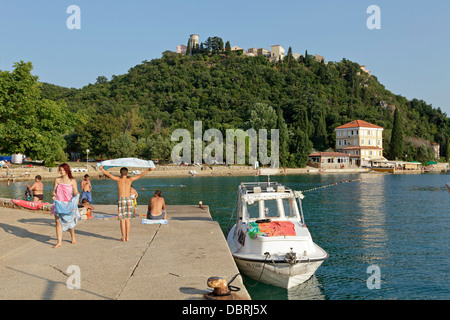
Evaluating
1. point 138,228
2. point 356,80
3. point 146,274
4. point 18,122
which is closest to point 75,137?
point 18,122

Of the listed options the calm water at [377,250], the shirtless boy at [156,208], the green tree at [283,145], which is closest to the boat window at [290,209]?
the calm water at [377,250]

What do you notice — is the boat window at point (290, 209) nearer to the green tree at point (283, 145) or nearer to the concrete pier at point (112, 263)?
the concrete pier at point (112, 263)

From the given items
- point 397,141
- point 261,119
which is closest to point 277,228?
point 261,119

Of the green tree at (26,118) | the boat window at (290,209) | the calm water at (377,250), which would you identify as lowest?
the calm water at (377,250)

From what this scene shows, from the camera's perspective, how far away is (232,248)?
14.5 m

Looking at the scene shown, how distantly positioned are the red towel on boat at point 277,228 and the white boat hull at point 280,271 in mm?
1068

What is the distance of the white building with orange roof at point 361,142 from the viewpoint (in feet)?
417

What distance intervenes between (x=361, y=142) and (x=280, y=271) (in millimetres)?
128110

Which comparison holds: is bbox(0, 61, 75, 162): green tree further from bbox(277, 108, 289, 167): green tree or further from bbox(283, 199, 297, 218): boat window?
bbox(277, 108, 289, 167): green tree

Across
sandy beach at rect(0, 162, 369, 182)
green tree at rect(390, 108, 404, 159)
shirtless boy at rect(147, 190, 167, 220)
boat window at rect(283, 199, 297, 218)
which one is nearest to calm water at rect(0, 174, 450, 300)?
boat window at rect(283, 199, 297, 218)

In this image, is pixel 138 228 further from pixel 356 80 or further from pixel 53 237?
pixel 356 80

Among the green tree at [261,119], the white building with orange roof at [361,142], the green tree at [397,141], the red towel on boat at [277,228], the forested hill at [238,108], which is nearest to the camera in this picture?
the red towel on boat at [277,228]

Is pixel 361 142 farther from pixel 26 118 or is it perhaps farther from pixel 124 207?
pixel 124 207
